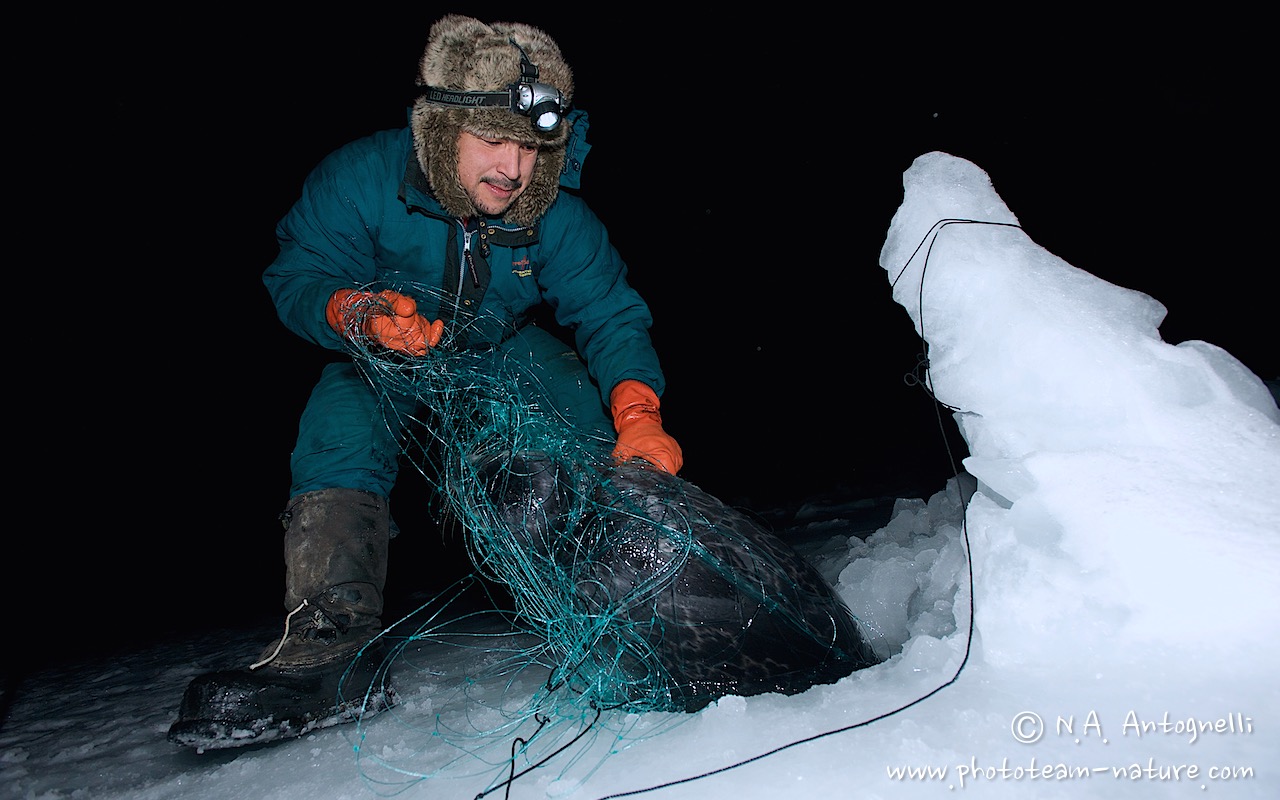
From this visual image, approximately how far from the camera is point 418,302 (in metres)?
2.63

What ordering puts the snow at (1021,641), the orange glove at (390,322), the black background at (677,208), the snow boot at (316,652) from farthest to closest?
the black background at (677,208)
the orange glove at (390,322)
the snow boot at (316,652)
the snow at (1021,641)

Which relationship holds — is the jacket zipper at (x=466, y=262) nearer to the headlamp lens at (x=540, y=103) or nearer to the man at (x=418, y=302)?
the man at (x=418, y=302)

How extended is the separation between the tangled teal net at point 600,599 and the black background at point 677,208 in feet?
15.6

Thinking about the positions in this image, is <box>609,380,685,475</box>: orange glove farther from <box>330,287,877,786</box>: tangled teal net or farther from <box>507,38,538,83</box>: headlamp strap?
<box>507,38,538,83</box>: headlamp strap

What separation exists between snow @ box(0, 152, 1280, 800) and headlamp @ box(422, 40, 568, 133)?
1408 millimetres

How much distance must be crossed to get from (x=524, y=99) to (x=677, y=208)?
43.1ft

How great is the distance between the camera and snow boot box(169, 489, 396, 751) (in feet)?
5.58

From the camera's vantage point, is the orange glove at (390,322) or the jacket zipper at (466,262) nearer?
the orange glove at (390,322)

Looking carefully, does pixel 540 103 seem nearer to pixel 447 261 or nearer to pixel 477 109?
pixel 477 109

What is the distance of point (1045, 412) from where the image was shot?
1.52 metres

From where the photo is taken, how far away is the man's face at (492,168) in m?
2.46

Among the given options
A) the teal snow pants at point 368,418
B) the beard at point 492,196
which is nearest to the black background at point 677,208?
the teal snow pants at point 368,418

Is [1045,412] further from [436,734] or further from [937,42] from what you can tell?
[937,42]

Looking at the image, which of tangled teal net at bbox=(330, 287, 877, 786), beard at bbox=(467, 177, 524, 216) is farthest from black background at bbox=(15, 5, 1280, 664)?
tangled teal net at bbox=(330, 287, 877, 786)
